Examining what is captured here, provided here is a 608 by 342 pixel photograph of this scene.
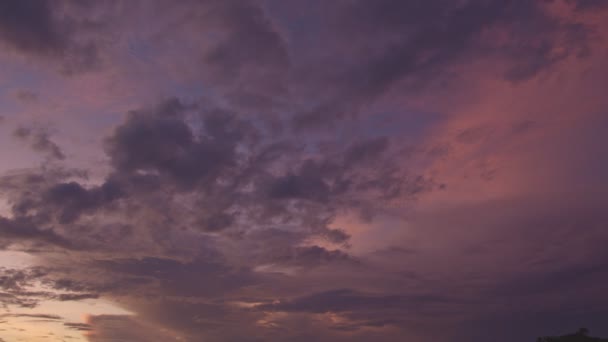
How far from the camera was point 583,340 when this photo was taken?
318 feet

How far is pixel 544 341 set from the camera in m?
99.7

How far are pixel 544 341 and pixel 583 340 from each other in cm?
554
